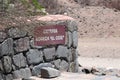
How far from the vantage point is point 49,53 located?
8.57 m

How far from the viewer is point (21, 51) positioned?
808cm

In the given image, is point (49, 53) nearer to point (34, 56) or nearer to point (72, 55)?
point (34, 56)

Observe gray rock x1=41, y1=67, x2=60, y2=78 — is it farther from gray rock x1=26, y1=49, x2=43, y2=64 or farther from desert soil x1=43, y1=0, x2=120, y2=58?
desert soil x1=43, y1=0, x2=120, y2=58

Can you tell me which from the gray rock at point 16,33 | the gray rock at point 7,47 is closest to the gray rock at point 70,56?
the gray rock at point 16,33

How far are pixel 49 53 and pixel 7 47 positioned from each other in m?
1.03

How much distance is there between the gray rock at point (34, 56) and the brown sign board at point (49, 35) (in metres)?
0.15

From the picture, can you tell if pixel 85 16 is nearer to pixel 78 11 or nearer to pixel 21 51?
pixel 78 11

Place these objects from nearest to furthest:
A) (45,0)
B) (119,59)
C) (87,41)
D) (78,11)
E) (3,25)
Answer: (3,25)
(119,59)
(87,41)
(45,0)
(78,11)

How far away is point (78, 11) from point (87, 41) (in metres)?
4.70

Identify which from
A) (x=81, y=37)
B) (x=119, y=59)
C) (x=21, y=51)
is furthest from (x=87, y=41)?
(x=21, y=51)

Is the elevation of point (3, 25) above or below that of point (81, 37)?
above

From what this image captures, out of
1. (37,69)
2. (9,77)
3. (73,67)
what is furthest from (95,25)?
(9,77)

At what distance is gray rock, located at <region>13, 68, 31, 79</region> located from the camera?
26.3 ft

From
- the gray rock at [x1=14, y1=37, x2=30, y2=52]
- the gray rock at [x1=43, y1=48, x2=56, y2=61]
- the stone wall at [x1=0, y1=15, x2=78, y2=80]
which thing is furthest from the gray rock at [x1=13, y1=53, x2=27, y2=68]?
the gray rock at [x1=43, y1=48, x2=56, y2=61]
